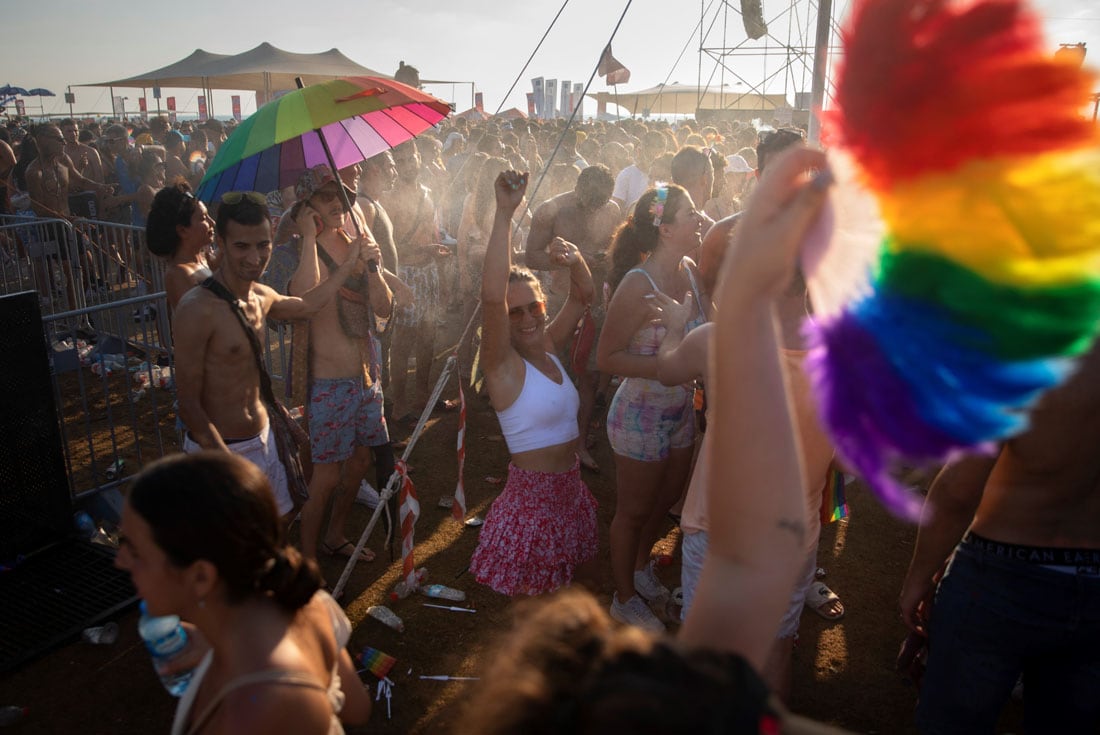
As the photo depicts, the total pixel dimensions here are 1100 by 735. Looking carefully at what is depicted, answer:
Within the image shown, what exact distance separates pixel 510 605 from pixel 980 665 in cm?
268

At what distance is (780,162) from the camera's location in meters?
0.96

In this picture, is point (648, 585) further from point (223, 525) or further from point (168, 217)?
point (168, 217)

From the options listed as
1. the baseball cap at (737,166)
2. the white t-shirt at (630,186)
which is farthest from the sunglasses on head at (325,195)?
the baseball cap at (737,166)

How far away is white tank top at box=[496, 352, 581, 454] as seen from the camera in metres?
3.23

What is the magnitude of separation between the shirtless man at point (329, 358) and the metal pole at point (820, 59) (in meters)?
2.53

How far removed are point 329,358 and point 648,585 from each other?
7.39 ft

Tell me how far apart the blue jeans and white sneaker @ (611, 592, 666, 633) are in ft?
6.10

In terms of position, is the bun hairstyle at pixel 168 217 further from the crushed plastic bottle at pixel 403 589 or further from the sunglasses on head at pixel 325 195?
the crushed plastic bottle at pixel 403 589

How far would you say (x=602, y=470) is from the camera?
6.12 meters

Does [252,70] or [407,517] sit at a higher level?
[252,70]

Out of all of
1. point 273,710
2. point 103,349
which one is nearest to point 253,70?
point 103,349

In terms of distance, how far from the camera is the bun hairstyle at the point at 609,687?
827 millimetres

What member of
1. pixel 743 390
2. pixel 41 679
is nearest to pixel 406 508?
pixel 41 679

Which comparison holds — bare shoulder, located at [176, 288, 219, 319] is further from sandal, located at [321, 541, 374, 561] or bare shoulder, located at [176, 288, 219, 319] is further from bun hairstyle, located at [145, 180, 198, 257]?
sandal, located at [321, 541, 374, 561]
